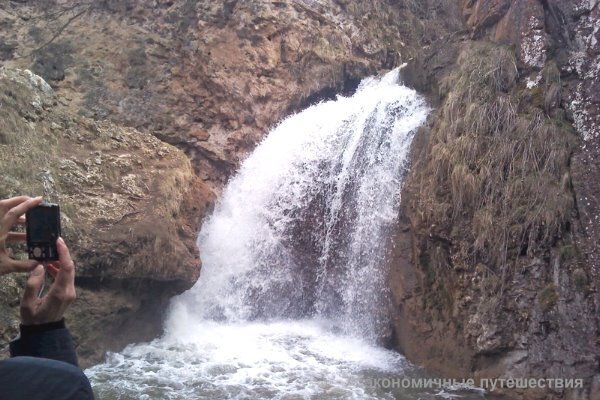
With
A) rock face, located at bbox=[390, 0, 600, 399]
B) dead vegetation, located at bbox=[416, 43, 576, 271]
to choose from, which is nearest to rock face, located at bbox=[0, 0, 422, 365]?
rock face, located at bbox=[390, 0, 600, 399]

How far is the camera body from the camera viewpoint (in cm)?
193

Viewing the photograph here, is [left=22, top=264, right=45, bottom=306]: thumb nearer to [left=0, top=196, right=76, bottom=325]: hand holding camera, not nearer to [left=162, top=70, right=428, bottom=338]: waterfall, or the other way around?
[left=0, top=196, right=76, bottom=325]: hand holding camera

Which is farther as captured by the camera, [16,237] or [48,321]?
[16,237]

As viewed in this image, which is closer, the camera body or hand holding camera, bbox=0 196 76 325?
hand holding camera, bbox=0 196 76 325

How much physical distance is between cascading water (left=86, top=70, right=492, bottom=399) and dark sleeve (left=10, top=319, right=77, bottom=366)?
16.7 ft

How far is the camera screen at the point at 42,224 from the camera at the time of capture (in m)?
1.96

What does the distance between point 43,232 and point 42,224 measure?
1.2 inches

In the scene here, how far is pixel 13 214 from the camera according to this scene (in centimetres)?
191

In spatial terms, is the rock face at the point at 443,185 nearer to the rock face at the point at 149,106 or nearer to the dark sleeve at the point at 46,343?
the rock face at the point at 149,106

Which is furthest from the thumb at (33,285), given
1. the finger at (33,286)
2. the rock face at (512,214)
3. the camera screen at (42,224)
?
the rock face at (512,214)

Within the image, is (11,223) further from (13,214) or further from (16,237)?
(16,237)

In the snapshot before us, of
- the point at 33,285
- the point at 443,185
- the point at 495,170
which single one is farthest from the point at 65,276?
the point at 443,185

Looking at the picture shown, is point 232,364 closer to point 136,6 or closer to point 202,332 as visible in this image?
point 202,332

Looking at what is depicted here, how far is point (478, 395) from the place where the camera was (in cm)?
646
